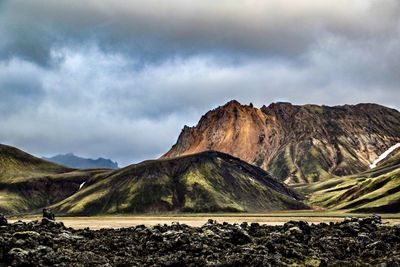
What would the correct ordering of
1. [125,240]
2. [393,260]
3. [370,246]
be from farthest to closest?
1. [125,240]
2. [370,246]
3. [393,260]

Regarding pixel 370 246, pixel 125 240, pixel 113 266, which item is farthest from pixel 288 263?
pixel 125 240

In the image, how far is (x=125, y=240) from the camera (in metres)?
72.6

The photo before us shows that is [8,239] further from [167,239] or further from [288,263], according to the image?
[288,263]

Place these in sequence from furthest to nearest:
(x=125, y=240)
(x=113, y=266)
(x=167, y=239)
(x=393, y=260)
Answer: (x=125, y=240) < (x=167, y=239) < (x=113, y=266) < (x=393, y=260)


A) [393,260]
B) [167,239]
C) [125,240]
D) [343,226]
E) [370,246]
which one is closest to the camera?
[393,260]

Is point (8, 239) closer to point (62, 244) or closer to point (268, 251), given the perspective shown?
point (62, 244)

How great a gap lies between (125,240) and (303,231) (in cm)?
2762

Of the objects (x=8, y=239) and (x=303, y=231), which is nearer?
(x=8, y=239)

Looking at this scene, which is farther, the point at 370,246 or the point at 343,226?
the point at 343,226

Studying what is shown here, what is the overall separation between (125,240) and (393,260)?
3891 centimetres

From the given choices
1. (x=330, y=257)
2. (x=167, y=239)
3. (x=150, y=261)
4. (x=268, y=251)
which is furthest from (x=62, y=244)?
(x=330, y=257)

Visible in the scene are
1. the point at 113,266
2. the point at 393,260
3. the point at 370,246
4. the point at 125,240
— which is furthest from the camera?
the point at 125,240

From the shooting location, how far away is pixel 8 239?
59.3 metres

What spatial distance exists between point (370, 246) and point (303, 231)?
1562 centimetres
